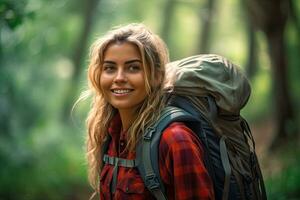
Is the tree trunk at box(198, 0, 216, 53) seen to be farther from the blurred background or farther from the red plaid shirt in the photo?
the red plaid shirt

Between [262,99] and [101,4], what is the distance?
271 inches

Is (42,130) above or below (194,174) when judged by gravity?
below

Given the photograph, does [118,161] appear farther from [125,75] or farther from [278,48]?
[278,48]

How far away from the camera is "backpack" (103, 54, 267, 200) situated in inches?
101

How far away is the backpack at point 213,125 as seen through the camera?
8.45 ft

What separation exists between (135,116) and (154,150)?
40 centimetres

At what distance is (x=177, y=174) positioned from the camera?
2465 millimetres

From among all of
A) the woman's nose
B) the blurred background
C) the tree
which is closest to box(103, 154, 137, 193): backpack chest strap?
the woman's nose

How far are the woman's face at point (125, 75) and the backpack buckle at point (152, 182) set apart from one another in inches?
18.7

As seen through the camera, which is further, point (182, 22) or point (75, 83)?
point (182, 22)

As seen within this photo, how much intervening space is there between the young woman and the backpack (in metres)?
0.07

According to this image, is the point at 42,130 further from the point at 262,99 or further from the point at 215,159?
the point at 215,159

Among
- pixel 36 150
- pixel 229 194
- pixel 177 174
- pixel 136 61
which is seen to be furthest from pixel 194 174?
pixel 36 150

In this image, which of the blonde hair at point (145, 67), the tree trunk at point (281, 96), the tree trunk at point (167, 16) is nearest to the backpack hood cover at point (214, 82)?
the blonde hair at point (145, 67)
